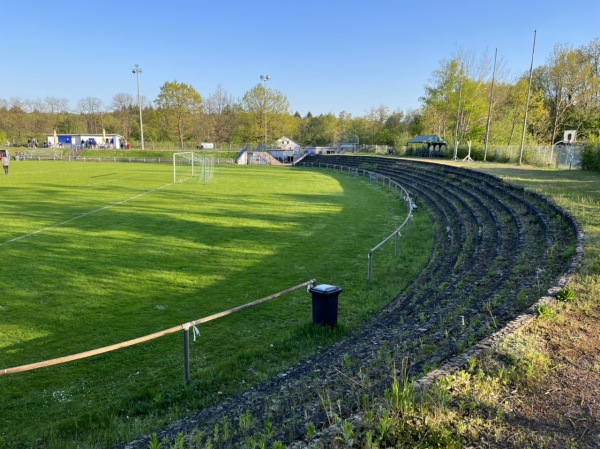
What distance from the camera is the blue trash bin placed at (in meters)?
7.23

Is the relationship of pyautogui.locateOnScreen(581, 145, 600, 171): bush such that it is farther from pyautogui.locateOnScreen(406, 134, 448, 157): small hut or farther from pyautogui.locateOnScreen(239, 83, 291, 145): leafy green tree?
pyautogui.locateOnScreen(239, 83, 291, 145): leafy green tree

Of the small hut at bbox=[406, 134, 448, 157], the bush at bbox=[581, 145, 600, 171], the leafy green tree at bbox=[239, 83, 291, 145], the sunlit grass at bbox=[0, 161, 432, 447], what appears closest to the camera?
the sunlit grass at bbox=[0, 161, 432, 447]

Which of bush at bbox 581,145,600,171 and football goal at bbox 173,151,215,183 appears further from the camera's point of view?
football goal at bbox 173,151,215,183

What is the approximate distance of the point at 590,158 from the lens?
2625 centimetres

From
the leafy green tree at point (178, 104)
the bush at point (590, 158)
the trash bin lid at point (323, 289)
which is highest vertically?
the leafy green tree at point (178, 104)

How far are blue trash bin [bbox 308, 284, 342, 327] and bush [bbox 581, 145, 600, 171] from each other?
25920mm

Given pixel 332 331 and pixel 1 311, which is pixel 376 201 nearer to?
pixel 332 331

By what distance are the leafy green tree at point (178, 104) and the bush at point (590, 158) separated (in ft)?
248

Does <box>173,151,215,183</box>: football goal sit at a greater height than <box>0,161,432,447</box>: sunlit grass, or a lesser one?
greater

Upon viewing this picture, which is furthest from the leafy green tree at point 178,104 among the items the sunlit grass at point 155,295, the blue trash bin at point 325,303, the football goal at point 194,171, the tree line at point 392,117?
the blue trash bin at point 325,303

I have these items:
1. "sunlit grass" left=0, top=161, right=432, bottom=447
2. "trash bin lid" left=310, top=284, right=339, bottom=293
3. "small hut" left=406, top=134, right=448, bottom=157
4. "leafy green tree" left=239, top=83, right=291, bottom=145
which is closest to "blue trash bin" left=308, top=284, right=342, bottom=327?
"trash bin lid" left=310, top=284, right=339, bottom=293

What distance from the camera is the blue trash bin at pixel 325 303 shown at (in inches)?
285

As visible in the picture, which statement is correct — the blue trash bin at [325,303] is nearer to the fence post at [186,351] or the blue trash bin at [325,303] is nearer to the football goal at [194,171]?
the fence post at [186,351]

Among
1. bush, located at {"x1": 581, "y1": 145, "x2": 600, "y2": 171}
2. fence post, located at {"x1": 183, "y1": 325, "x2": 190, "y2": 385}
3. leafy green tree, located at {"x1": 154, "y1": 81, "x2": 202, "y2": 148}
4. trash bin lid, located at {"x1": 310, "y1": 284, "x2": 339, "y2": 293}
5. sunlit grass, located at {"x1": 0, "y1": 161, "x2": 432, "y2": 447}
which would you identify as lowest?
sunlit grass, located at {"x1": 0, "y1": 161, "x2": 432, "y2": 447}
